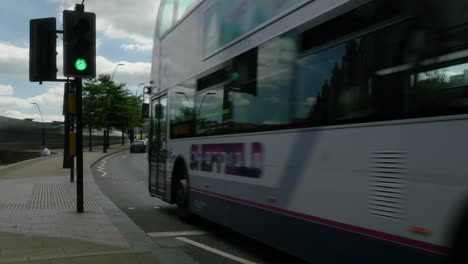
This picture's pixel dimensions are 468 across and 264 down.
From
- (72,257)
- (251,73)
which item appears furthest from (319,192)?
(72,257)

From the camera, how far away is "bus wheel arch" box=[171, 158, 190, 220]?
30.7 ft

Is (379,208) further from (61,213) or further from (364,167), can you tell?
(61,213)

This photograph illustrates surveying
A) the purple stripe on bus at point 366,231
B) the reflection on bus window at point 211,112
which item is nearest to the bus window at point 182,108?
the reflection on bus window at point 211,112

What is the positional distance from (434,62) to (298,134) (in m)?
1.89

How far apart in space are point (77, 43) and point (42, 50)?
74cm

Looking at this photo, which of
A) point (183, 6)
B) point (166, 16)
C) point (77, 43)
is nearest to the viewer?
point (183, 6)

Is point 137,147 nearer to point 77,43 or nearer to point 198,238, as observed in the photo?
point 77,43

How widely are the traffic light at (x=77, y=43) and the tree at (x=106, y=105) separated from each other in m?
49.8

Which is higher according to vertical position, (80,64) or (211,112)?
(80,64)

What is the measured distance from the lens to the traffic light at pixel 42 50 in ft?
33.3

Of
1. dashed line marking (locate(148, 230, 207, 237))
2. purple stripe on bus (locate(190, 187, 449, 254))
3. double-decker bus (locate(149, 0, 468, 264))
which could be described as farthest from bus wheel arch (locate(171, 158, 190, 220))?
purple stripe on bus (locate(190, 187, 449, 254))

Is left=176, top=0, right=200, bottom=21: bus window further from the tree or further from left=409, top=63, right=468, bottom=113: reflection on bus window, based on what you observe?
the tree

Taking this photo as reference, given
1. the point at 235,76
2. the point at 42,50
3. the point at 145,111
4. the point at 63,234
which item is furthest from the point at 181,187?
the point at 42,50

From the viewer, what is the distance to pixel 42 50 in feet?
33.5
